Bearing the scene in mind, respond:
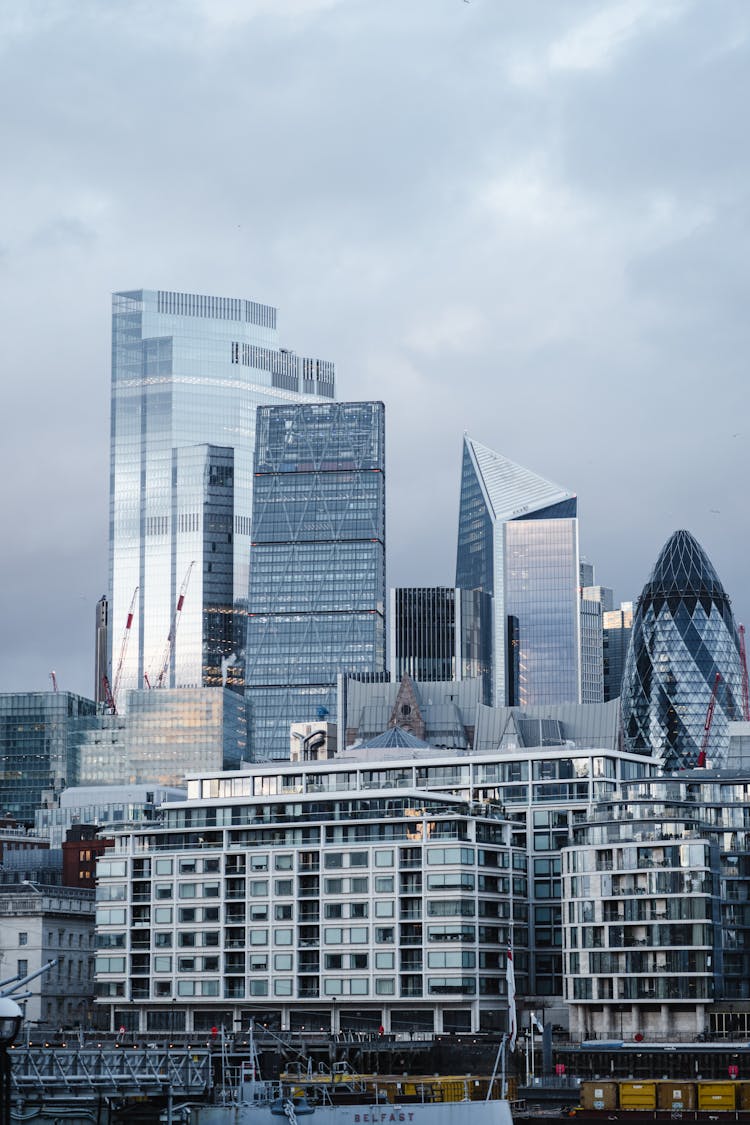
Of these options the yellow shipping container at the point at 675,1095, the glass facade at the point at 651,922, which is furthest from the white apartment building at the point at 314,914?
the yellow shipping container at the point at 675,1095

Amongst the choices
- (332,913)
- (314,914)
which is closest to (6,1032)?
(332,913)

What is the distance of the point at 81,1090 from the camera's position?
361 feet

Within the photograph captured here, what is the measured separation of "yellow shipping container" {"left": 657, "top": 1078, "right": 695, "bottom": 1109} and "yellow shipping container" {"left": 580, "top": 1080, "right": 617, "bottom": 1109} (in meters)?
3.07

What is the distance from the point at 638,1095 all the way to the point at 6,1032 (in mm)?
85134

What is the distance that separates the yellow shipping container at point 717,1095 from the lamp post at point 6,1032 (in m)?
81.4

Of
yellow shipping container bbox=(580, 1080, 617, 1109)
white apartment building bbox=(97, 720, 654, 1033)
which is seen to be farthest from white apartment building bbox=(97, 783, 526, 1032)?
yellow shipping container bbox=(580, 1080, 617, 1109)

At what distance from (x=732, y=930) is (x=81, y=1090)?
254 ft

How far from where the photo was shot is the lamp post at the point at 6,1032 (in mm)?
55812

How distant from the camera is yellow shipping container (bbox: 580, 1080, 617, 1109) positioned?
133 metres

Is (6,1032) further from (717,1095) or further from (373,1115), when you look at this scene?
(717,1095)

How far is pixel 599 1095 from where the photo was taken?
13400 centimetres

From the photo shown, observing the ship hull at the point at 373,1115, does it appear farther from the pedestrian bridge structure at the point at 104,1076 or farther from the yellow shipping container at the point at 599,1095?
→ the yellow shipping container at the point at 599,1095

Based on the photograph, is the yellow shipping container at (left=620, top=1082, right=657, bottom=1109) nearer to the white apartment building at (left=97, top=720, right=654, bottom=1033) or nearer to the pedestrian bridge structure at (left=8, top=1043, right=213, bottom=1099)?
the pedestrian bridge structure at (left=8, top=1043, right=213, bottom=1099)

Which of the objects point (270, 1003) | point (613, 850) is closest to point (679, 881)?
point (613, 850)
